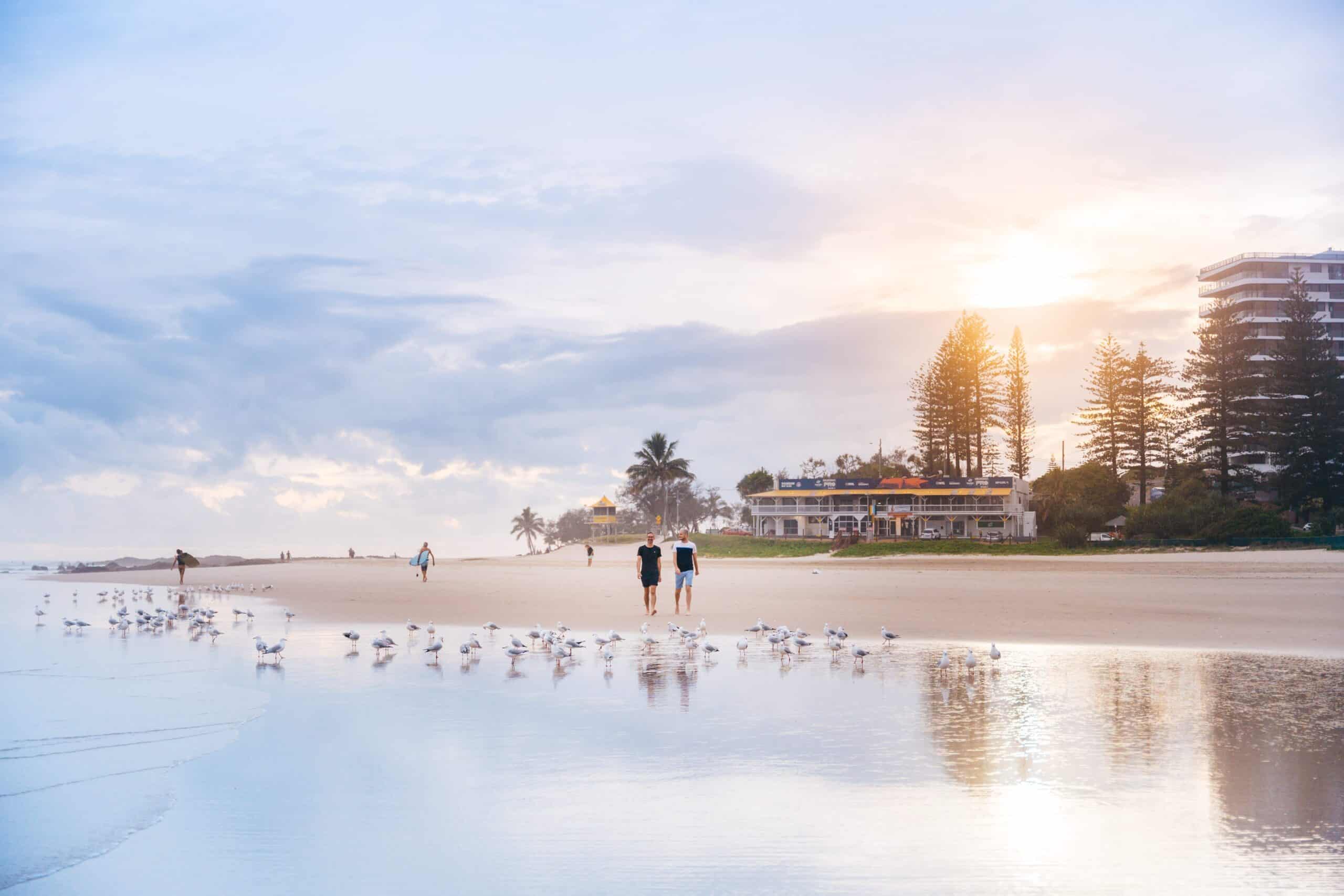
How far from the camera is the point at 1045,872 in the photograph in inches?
198

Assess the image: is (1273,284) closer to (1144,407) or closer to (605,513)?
(1144,407)

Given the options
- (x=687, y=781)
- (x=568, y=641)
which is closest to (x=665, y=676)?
(x=568, y=641)

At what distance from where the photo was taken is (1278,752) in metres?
7.40

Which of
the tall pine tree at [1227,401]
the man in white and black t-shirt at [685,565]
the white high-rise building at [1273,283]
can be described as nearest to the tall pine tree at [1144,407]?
the tall pine tree at [1227,401]

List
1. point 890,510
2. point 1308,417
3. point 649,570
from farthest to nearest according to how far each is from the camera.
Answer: point 890,510 < point 1308,417 < point 649,570

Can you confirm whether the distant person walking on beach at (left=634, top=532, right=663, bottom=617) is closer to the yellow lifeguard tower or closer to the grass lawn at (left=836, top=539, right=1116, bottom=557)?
the grass lawn at (left=836, top=539, right=1116, bottom=557)

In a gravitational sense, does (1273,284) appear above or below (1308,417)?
above

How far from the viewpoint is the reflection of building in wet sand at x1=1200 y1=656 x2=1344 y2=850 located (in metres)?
5.71

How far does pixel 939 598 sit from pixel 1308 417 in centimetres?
4805

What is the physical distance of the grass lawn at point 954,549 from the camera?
5541cm

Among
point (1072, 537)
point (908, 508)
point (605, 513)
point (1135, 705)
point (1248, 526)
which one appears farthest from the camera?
point (605, 513)

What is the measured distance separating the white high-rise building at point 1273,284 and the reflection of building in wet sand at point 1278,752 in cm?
10136

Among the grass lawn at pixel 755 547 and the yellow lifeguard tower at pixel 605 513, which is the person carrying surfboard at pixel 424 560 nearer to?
the grass lawn at pixel 755 547

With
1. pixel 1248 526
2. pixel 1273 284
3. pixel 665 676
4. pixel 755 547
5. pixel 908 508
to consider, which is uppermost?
pixel 1273 284
